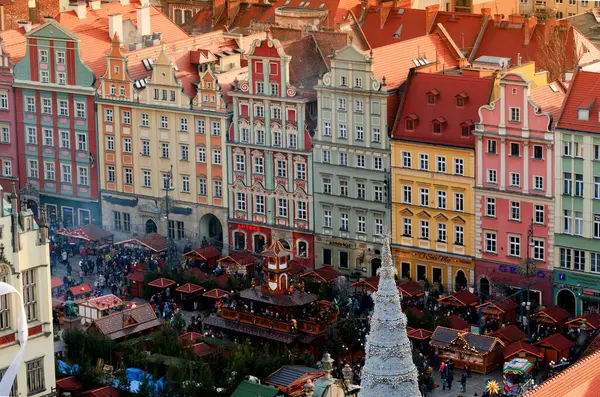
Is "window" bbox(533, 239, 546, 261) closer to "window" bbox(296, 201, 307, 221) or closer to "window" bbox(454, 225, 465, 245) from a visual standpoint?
"window" bbox(454, 225, 465, 245)

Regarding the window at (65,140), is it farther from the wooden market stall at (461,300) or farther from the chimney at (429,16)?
the wooden market stall at (461,300)

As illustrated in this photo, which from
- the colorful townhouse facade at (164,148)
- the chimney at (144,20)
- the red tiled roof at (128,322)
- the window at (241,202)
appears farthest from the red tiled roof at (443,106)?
the chimney at (144,20)

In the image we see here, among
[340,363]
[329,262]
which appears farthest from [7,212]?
[329,262]

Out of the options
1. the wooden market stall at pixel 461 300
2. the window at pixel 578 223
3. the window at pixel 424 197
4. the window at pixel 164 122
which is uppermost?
the window at pixel 164 122

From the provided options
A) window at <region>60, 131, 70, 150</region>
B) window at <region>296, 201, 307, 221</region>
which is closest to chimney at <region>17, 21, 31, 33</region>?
window at <region>60, 131, 70, 150</region>

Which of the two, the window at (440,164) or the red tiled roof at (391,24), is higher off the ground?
the red tiled roof at (391,24)

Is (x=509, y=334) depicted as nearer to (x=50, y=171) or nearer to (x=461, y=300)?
(x=461, y=300)
